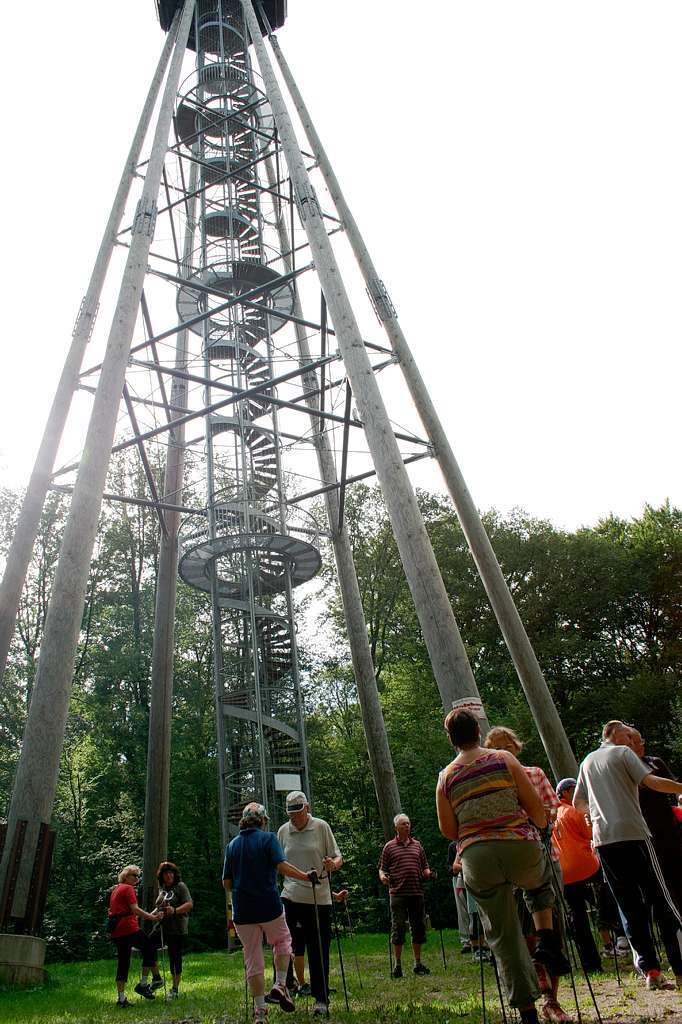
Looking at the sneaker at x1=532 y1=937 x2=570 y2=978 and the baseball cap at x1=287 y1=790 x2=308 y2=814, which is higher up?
the baseball cap at x1=287 y1=790 x2=308 y2=814

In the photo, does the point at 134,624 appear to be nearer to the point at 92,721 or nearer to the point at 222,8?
the point at 92,721

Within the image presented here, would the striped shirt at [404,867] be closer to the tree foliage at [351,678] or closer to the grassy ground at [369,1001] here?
the grassy ground at [369,1001]

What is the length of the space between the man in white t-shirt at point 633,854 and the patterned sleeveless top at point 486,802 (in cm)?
129

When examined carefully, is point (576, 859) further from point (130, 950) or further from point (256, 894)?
point (130, 950)

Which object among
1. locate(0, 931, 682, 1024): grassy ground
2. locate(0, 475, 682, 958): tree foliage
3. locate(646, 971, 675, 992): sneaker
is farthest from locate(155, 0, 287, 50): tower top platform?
locate(646, 971, 675, 992): sneaker

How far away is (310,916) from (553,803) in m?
2.06

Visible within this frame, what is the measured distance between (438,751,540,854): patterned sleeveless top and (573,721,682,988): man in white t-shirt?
129 cm

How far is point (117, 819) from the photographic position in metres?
21.9

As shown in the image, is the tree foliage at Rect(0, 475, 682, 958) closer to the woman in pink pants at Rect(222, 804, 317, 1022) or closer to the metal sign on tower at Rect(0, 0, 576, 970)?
the metal sign on tower at Rect(0, 0, 576, 970)

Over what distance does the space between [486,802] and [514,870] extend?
288 millimetres

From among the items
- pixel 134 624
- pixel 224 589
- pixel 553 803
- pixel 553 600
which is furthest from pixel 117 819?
pixel 553 803

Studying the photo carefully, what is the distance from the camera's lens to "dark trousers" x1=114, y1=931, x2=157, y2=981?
716 cm

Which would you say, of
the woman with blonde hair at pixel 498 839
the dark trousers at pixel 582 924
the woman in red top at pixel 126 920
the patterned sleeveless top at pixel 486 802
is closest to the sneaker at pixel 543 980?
the woman with blonde hair at pixel 498 839

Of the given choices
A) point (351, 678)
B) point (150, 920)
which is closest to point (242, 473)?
point (150, 920)
